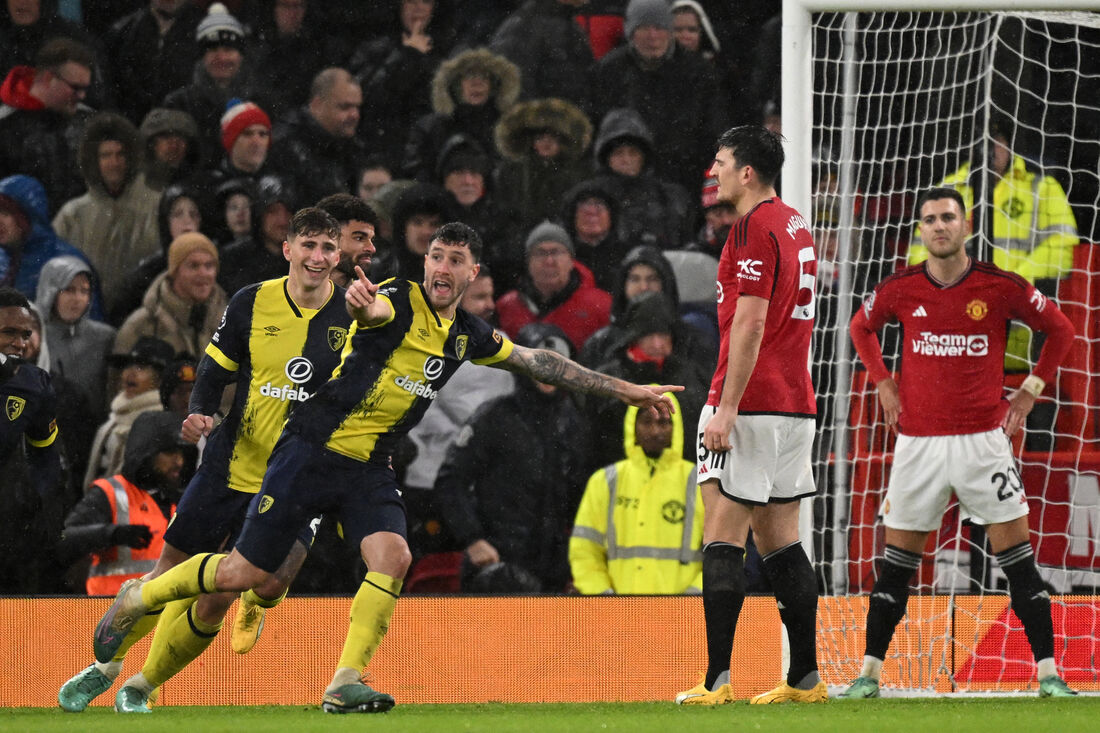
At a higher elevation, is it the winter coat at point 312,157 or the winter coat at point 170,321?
the winter coat at point 312,157

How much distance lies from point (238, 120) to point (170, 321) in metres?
1.46

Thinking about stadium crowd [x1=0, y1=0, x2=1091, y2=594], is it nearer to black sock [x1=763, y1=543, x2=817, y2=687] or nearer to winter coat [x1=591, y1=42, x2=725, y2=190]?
winter coat [x1=591, y1=42, x2=725, y2=190]

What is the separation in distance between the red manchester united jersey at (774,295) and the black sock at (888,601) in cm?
91

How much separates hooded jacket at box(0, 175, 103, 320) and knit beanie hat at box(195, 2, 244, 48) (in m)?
1.46

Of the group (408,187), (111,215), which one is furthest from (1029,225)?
(111,215)

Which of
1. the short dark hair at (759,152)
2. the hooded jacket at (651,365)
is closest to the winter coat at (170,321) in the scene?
the hooded jacket at (651,365)

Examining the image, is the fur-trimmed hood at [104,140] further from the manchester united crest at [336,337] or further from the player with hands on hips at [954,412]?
the player with hands on hips at [954,412]

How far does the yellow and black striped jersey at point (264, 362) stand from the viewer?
598cm

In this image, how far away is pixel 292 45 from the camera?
32.2 feet

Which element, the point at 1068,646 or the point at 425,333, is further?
the point at 1068,646

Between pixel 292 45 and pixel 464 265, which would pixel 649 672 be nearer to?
pixel 464 265

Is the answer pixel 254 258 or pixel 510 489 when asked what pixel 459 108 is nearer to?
pixel 254 258

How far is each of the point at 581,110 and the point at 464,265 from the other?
450 centimetres

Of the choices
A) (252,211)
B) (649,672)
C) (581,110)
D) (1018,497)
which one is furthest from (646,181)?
(1018,497)
